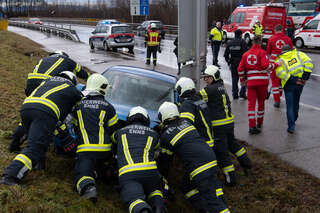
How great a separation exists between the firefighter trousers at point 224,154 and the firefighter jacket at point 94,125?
5.30 feet

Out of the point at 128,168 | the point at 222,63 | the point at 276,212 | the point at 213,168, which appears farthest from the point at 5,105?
the point at 222,63

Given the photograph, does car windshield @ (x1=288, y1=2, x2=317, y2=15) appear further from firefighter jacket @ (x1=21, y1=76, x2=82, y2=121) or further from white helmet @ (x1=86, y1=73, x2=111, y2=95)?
firefighter jacket @ (x1=21, y1=76, x2=82, y2=121)

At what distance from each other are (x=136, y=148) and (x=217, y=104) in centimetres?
181

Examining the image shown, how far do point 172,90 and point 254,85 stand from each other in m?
1.95

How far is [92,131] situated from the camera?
170 inches

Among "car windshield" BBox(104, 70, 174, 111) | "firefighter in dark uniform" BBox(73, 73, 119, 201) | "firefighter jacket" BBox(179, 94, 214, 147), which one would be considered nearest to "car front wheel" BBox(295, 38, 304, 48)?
"car windshield" BBox(104, 70, 174, 111)

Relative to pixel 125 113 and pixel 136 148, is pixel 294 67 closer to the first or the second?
pixel 125 113

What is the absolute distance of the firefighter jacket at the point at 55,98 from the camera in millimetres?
4332

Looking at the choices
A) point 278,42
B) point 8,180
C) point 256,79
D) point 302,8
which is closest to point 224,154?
point 256,79

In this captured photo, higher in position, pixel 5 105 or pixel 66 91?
pixel 66 91

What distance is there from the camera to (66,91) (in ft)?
15.0

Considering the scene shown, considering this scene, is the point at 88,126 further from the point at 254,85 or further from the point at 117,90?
the point at 254,85

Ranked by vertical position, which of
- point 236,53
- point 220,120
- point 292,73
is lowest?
point 220,120

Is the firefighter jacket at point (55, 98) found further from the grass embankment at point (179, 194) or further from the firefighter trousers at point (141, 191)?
the firefighter trousers at point (141, 191)
